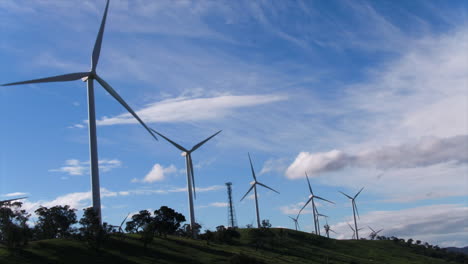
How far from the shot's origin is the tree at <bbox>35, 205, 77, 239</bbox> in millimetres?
144000

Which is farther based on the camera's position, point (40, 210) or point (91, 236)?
point (40, 210)

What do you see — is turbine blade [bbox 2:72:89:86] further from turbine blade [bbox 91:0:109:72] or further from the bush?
the bush

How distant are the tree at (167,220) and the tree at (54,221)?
27.6 m

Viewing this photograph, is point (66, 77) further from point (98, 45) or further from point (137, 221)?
point (137, 221)

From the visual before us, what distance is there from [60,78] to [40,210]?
5593 centimetres

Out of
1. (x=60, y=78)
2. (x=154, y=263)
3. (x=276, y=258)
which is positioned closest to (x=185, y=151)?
(x=276, y=258)

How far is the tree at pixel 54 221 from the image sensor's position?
14400cm

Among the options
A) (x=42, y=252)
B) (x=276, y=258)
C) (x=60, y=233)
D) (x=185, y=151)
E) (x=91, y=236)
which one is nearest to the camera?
(x=42, y=252)

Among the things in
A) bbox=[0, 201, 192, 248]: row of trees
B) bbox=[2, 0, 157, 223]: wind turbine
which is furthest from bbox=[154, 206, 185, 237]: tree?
bbox=[2, 0, 157, 223]: wind turbine

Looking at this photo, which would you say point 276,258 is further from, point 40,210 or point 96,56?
point 96,56

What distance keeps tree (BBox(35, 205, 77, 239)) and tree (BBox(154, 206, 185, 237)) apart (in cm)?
2762

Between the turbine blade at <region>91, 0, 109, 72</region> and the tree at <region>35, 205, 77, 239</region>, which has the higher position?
the turbine blade at <region>91, 0, 109, 72</region>

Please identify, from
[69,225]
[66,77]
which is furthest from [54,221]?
[66,77]

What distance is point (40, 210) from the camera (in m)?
149
